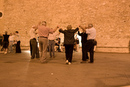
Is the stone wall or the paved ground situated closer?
the paved ground

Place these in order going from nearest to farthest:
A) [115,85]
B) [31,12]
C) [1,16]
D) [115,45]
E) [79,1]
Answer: [115,85]
[115,45]
[79,1]
[31,12]
[1,16]

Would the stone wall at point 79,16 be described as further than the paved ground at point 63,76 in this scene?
Yes

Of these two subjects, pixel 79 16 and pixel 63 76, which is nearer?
pixel 63 76

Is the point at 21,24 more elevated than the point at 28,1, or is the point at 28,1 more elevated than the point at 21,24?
the point at 28,1

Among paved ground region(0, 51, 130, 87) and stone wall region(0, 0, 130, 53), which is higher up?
stone wall region(0, 0, 130, 53)

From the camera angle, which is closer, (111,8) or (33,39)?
(33,39)

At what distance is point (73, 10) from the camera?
17.7m

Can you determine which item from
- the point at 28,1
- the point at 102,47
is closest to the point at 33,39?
the point at 102,47

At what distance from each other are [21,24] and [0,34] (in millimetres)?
2641

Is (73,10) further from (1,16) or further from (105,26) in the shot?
(1,16)

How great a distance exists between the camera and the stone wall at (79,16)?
1606cm

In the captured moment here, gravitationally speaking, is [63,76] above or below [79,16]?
below

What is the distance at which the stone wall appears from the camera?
1606cm

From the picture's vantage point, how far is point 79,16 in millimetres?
17359
